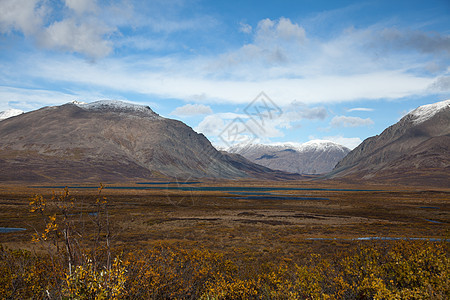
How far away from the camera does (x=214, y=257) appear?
13.1 meters

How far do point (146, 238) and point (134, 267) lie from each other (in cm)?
2376

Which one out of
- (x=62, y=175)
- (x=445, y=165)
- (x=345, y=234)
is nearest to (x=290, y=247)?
(x=345, y=234)

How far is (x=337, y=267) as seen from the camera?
1518cm

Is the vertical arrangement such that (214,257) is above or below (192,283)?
above

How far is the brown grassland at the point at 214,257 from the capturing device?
7.60 metres

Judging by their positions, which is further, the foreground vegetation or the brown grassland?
the brown grassland

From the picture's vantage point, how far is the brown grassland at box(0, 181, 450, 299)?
24.9ft

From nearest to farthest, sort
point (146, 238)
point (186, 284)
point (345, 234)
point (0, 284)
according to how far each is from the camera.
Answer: point (0, 284)
point (186, 284)
point (146, 238)
point (345, 234)

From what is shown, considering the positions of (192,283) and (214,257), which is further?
(214,257)

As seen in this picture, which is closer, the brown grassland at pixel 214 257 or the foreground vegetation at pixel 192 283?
the foreground vegetation at pixel 192 283

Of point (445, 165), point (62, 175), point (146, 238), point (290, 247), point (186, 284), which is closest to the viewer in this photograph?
point (186, 284)

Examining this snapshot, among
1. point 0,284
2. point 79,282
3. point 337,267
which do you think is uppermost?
point 79,282

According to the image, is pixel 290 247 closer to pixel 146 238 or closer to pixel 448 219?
pixel 146 238

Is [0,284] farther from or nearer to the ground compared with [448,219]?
farther from the ground
